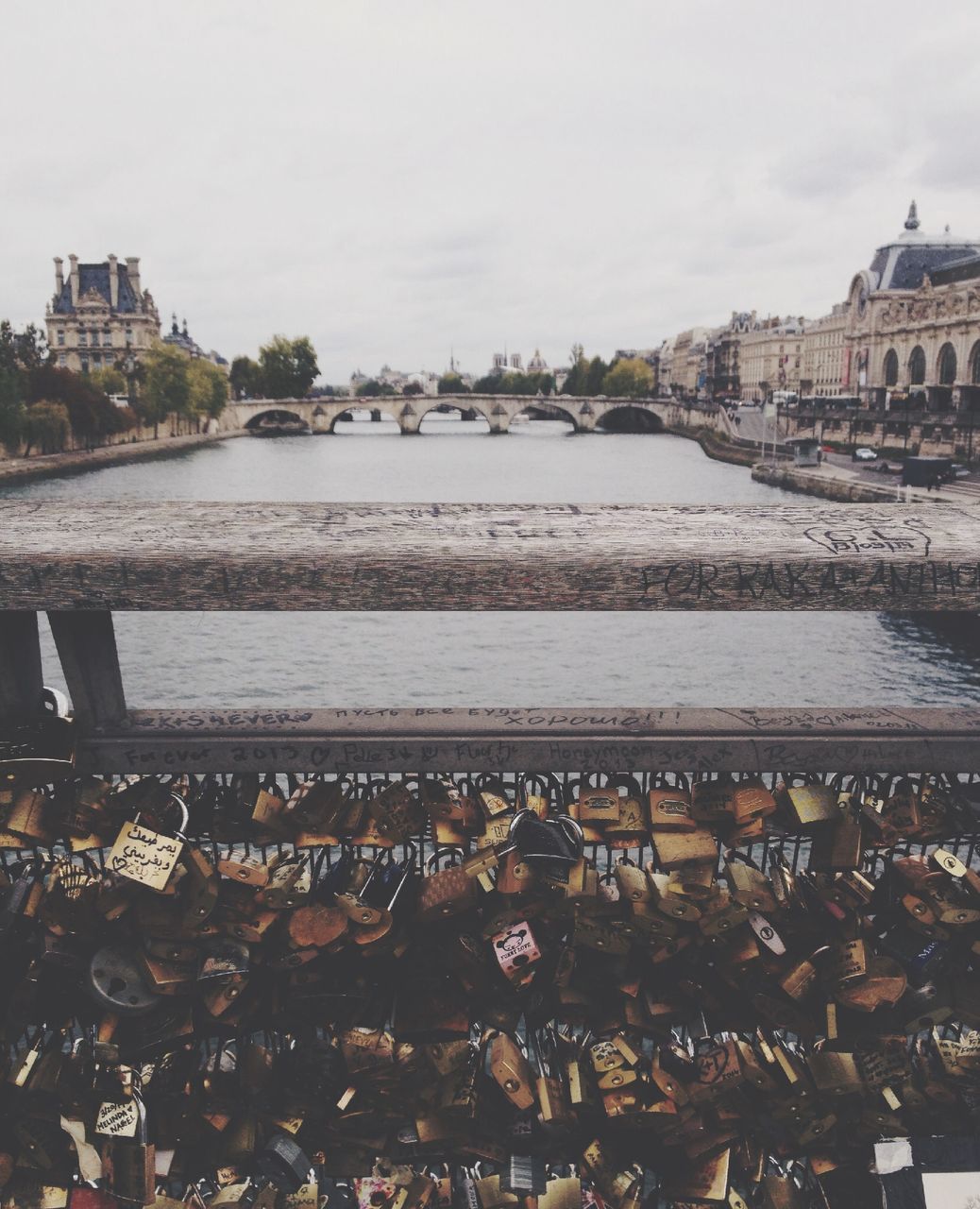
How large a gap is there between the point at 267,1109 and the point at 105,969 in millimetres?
487

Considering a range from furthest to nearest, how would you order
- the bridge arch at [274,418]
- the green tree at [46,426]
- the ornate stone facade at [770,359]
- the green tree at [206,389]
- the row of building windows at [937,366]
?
the ornate stone facade at [770,359] < the bridge arch at [274,418] < the green tree at [206,389] < the row of building windows at [937,366] < the green tree at [46,426]

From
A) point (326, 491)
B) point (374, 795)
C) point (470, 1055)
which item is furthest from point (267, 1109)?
point (326, 491)

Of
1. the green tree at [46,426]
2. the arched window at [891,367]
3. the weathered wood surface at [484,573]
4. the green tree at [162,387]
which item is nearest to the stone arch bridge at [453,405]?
the green tree at [162,387]

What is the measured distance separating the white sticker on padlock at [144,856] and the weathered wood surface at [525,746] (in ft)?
0.46

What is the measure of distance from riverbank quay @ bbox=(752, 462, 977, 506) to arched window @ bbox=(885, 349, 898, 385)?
25606 millimetres

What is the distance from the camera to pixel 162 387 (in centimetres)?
6056

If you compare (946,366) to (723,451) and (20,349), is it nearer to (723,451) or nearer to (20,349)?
(723,451)

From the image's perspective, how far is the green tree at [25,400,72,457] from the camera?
42.2m

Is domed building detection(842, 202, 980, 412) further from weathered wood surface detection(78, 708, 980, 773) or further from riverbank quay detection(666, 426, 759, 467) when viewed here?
weathered wood surface detection(78, 708, 980, 773)

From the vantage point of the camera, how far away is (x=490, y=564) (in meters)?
1.73

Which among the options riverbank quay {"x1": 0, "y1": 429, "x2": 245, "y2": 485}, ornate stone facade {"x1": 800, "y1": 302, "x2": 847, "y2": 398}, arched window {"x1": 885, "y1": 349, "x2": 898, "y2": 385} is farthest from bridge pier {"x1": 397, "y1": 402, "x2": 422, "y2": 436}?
arched window {"x1": 885, "y1": 349, "x2": 898, "y2": 385}

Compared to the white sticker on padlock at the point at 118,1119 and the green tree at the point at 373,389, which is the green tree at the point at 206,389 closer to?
the white sticker on padlock at the point at 118,1119

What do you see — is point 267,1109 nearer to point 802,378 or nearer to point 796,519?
point 796,519

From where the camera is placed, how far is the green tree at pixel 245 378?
9225cm
